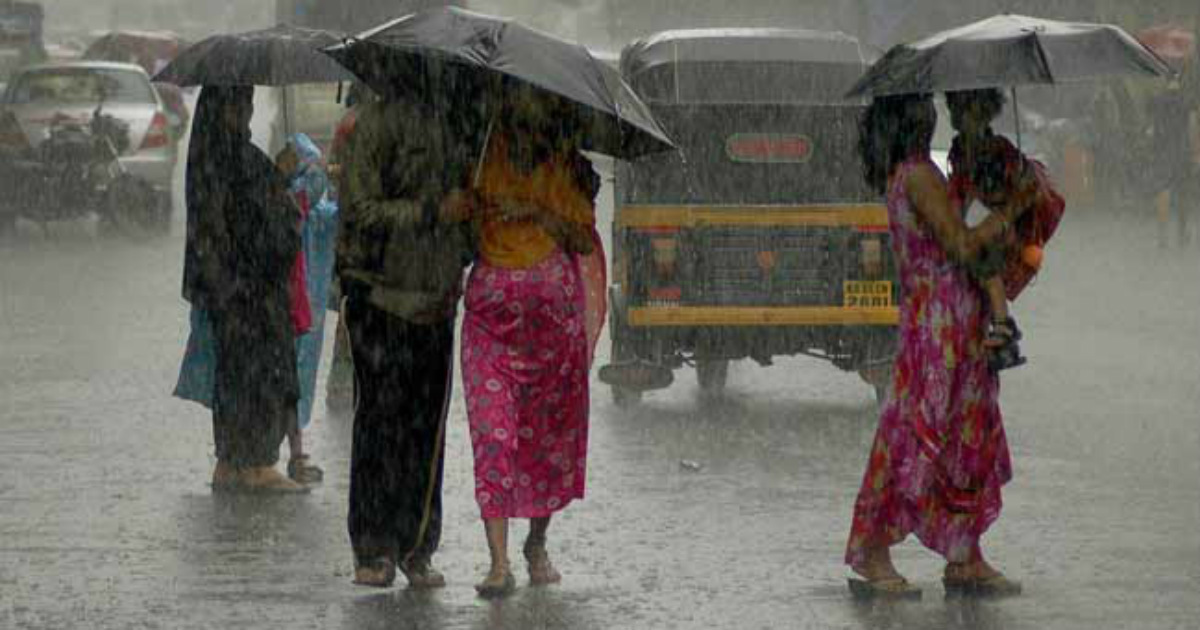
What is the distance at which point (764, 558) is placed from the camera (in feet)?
28.0

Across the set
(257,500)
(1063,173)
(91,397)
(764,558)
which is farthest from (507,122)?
(1063,173)

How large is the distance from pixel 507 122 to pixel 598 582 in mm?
1490

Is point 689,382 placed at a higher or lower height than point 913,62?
lower

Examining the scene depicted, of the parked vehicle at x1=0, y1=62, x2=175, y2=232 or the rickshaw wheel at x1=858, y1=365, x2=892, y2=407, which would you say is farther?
the parked vehicle at x1=0, y1=62, x2=175, y2=232

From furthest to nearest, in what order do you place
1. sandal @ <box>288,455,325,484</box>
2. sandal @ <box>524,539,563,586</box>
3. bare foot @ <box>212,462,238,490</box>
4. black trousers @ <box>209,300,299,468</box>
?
sandal @ <box>288,455,325,484</box> < bare foot @ <box>212,462,238,490</box> < black trousers @ <box>209,300,299,468</box> < sandal @ <box>524,539,563,586</box>

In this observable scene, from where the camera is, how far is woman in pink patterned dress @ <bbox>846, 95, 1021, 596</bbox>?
765 cm

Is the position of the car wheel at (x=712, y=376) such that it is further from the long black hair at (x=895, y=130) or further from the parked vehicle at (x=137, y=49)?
the parked vehicle at (x=137, y=49)

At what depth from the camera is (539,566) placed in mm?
8031

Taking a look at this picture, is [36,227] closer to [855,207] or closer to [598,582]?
[855,207]

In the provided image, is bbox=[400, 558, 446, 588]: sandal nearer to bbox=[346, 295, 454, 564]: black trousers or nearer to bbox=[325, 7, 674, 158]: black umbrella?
bbox=[346, 295, 454, 564]: black trousers

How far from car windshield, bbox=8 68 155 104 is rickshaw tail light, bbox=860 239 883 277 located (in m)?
14.5

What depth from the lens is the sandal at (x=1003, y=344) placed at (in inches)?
297

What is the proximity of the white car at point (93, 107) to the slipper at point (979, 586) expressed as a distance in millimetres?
18171

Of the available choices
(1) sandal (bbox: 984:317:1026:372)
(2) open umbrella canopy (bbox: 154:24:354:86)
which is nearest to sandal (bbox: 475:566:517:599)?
(1) sandal (bbox: 984:317:1026:372)
